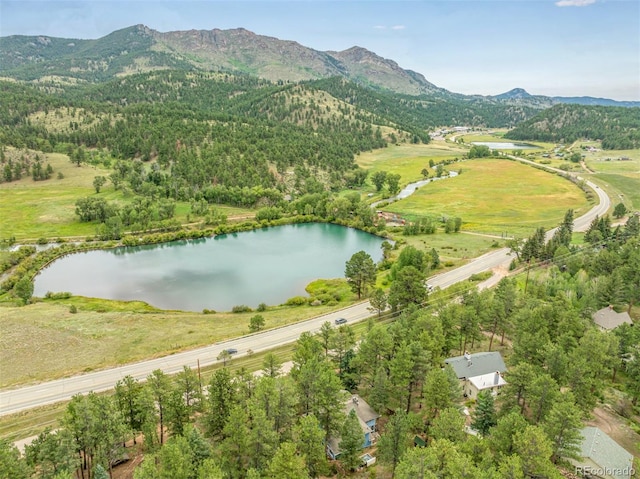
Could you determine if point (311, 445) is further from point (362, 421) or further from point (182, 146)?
point (182, 146)

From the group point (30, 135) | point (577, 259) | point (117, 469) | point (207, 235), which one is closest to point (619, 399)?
point (577, 259)

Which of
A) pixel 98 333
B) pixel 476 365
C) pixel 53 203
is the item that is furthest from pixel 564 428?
pixel 53 203

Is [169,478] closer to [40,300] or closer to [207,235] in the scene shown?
[40,300]

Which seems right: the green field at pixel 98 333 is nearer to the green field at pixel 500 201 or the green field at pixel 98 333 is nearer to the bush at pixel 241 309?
the bush at pixel 241 309

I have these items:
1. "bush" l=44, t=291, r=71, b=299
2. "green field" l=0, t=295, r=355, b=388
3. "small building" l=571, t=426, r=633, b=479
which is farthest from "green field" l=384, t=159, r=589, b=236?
"bush" l=44, t=291, r=71, b=299

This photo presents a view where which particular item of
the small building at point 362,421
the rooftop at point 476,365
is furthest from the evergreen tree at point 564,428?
the small building at point 362,421

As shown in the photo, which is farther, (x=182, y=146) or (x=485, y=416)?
(x=182, y=146)

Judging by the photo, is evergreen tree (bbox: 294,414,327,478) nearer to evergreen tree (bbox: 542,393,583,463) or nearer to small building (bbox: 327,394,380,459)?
small building (bbox: 327,394,380,459)
